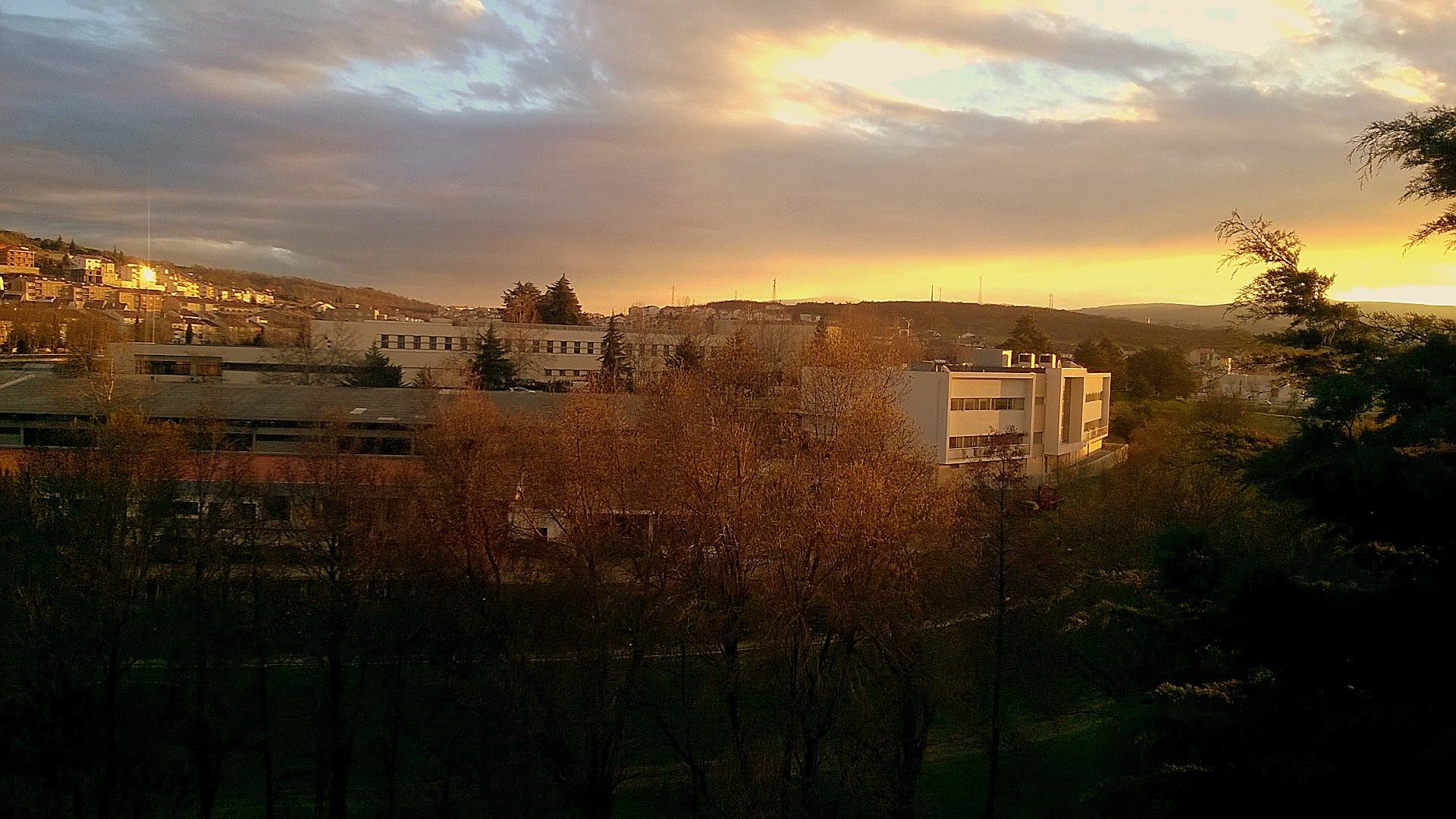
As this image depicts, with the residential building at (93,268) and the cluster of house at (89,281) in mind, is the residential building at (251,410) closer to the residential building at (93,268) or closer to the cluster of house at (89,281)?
the cluster of house at (89,281)

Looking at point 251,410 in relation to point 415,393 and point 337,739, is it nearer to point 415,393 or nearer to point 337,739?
point 415,393

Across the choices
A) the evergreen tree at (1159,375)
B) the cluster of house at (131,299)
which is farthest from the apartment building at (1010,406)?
the cluster of house at (131,299)

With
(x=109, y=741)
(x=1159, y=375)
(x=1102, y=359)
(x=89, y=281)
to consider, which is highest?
(x=89, y=281)

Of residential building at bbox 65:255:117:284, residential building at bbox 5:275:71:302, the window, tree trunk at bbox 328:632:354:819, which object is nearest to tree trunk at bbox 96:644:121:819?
→ tree trunk at bbox 328:632:354:819

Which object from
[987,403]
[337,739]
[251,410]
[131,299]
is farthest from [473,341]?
[337,739]

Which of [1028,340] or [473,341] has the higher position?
[1028,340]

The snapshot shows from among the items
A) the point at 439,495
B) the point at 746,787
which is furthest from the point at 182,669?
the point at 746,787

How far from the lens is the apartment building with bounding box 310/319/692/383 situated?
46.4 m

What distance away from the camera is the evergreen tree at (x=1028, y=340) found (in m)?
53.8

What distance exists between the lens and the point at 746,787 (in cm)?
1059

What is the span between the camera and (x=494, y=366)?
40.0 metres

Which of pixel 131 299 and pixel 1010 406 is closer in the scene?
pixel 1010 406

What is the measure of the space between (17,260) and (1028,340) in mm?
60918

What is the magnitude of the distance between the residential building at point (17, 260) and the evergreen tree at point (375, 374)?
2619cm
